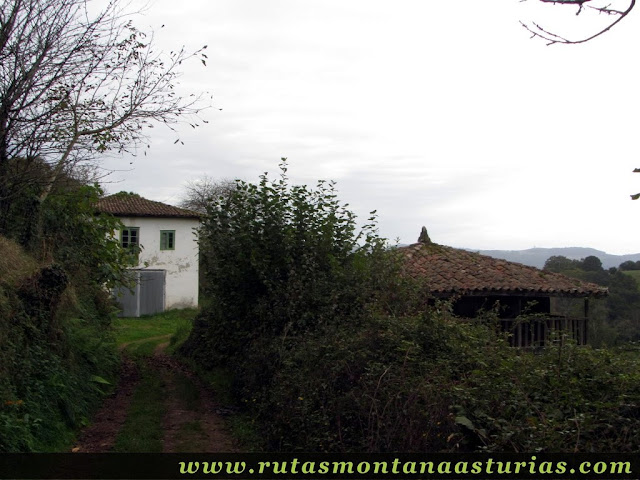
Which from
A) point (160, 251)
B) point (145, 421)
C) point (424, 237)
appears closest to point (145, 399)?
point (145, 421)

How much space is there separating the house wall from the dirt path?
18.4 m

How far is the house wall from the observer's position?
32.8 meters

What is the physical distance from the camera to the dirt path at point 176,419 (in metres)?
8.29

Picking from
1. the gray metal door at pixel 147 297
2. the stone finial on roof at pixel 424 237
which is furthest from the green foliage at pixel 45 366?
the gray metal door at pixel 147 297

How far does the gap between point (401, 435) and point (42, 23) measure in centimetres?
1034

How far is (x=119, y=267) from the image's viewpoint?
52.2 ft

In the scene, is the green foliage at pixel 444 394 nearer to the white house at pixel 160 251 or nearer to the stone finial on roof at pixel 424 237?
the stone finial on roof at pixel 424 237

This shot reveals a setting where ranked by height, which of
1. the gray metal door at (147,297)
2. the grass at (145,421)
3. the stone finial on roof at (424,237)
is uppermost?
the stone finial on roof at (424,237)

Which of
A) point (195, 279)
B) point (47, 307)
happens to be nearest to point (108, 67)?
point (47, 307)

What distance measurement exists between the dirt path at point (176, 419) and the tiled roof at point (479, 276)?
6252 mm

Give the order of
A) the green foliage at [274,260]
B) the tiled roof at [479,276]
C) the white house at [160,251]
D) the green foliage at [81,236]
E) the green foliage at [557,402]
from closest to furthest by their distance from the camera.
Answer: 1. the green foliage at [557,402]
2. the green foliage at [274,260]
3. the green foliage at [81,236]
4. the tiled roof at [479,276]
5. the white house at [160,251]

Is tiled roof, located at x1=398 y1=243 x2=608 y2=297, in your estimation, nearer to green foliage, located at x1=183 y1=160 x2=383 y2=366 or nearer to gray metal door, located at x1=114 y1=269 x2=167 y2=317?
green foliage, located at x1=183 y1=160 x2=383 y2=366

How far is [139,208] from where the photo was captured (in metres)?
33.1

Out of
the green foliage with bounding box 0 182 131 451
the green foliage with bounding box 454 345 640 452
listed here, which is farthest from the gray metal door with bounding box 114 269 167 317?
the green foliage with bounding box 454 345 640 452
